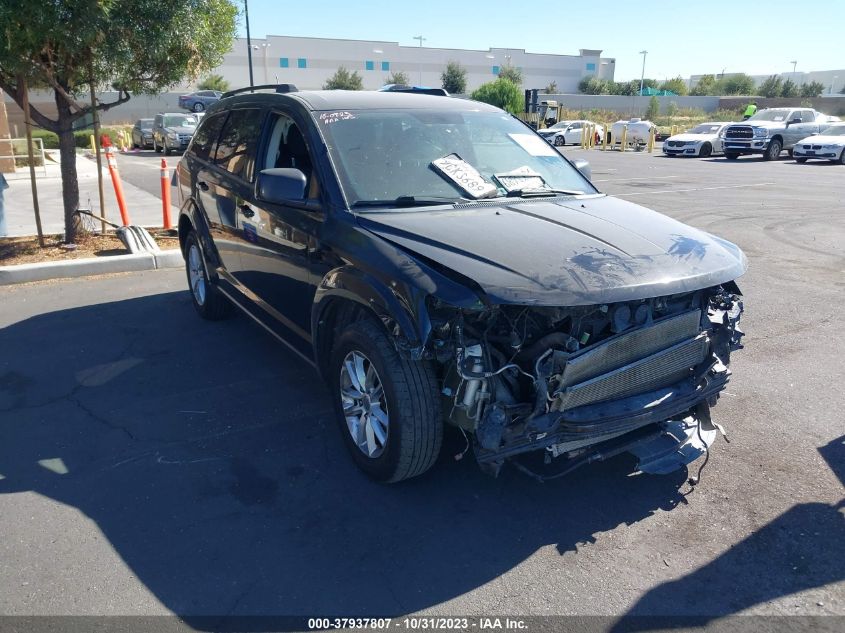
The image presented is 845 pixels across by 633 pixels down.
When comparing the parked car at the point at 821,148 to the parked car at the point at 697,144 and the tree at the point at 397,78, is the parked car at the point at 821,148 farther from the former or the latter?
the tree at the point at 397,78

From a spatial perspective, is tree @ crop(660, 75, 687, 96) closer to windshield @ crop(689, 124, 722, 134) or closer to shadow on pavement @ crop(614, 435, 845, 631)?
windshield @ crop(689, 124, 722, 134)

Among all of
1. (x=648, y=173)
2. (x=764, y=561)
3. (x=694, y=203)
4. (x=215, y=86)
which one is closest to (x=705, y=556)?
(x=764, y=561)

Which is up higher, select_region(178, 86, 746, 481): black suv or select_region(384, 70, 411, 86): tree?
select_region(384, 70, 411, 86): tree

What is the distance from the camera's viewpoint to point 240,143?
5.20 meters

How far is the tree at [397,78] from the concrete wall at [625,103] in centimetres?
1582

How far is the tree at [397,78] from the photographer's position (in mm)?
70000

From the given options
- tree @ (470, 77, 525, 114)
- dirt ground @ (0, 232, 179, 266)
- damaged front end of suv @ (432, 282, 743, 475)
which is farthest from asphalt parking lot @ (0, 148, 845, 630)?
tree @ (470, 77, 525, 114)

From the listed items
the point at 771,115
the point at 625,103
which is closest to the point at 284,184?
the point at 771,115

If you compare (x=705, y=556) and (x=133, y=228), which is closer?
(x=705, y=556)

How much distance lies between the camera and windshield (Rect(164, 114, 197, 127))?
92.5 feet

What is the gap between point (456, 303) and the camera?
3002 mm

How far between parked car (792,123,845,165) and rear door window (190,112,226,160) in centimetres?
2465

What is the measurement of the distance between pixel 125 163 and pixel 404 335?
2485 centimetres

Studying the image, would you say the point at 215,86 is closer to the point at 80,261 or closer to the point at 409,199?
the point at 80,261
